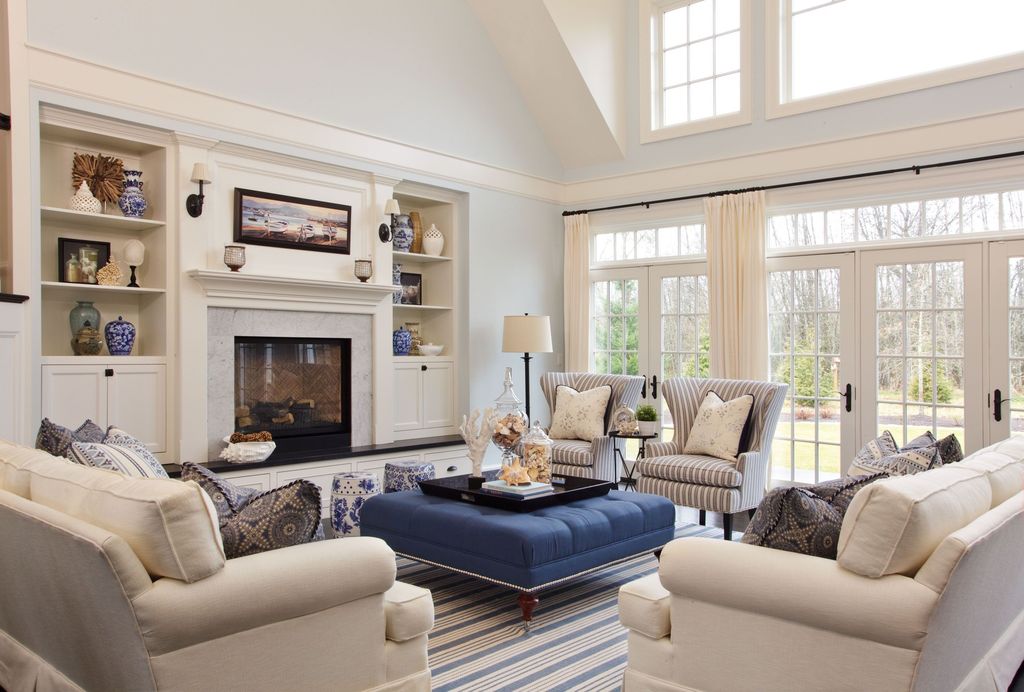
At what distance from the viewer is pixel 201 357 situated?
5.26 meters

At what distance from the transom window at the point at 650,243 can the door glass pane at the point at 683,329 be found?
0.26 meters

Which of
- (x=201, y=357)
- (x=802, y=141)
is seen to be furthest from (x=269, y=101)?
(x=802, y=141)

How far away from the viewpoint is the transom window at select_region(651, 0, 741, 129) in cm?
697

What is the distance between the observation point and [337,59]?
607cm

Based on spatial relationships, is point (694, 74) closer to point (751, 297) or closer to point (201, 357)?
point (751, 297)

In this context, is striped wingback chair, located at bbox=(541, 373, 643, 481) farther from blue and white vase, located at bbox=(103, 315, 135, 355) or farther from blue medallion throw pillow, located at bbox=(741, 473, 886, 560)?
blue medallion throw pillow, located at bbox=(741, 473, 886, 560)

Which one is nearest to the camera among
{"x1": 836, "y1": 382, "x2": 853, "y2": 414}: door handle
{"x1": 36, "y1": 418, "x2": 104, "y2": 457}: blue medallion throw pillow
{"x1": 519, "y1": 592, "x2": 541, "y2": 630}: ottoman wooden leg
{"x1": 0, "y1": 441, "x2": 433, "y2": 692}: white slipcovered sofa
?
{"x1": 0, "y1": 441, "x2": 433, "y2": 692}: white slipcovered sofa

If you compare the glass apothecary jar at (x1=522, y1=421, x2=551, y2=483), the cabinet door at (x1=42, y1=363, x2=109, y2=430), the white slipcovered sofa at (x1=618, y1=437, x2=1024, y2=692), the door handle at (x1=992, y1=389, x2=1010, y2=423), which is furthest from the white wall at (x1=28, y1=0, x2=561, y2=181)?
the white slipcovered sofa at (x1=618, y1=437, x2=1024, y2=692)

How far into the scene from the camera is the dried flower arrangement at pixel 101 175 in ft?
16.4

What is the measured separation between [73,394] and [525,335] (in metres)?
3.43

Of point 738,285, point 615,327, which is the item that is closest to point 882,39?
point 738,285

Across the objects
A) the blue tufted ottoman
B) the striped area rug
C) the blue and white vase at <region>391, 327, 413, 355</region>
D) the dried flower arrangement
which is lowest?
the striped area rug

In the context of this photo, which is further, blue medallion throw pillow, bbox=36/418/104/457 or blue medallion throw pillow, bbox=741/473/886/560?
blue medallion throw pillow, bbox=36/418/104/457

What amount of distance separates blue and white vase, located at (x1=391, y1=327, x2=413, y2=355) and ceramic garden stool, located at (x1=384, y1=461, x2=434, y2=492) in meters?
2.05
